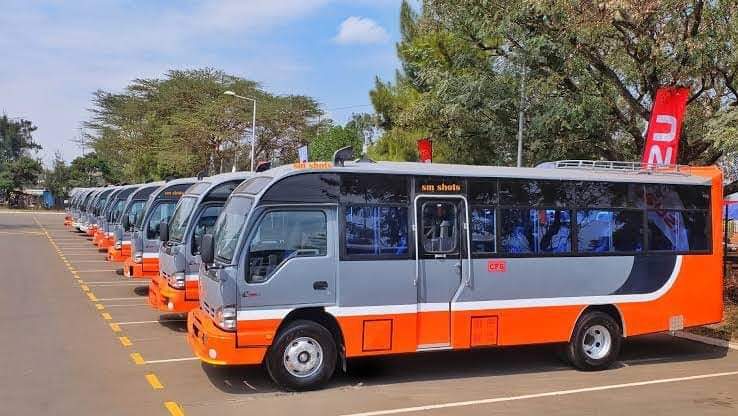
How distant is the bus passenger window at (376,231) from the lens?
7.99 meters

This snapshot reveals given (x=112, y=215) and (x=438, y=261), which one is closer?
(x=438, y=261)

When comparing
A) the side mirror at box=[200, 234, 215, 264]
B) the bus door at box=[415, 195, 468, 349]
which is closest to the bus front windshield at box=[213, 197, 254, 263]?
the side mirror at box=[200, 234, 215, 264]

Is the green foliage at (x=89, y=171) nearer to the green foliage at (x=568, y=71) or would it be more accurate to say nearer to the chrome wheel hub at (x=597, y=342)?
the green foliage at (x=568, y=71)

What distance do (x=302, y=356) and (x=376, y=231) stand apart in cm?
165

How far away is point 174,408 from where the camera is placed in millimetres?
6898

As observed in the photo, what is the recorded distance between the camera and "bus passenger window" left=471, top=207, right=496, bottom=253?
8617 millimetres

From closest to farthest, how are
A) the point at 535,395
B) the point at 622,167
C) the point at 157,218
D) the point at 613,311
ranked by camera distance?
1. the point at 535,395
2. the point at 613,311
3. the point at 622,167
4. the point at 157,218

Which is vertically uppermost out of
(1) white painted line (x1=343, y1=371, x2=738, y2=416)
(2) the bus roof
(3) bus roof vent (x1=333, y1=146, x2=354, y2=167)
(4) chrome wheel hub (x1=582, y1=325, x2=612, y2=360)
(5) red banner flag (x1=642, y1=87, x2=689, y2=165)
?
(5) red banner flag (x1=642, y1=87, x2=689, y2=165)

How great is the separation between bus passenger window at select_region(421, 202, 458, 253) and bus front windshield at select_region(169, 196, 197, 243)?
5.00 meters

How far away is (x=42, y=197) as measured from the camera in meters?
85.6

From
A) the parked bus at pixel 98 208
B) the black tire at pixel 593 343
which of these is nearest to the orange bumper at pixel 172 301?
the black tire at pixel 593 343

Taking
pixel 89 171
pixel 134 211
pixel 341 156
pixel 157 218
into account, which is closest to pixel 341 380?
pixel 341 156

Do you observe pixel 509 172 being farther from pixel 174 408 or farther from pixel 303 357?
pixel 174 408

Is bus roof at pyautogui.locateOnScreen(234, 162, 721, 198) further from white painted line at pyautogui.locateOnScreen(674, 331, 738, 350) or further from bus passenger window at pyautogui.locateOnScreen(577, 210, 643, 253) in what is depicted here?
white painted line at pyautogui.locateOnScreen(674, 331, 738, 350)
